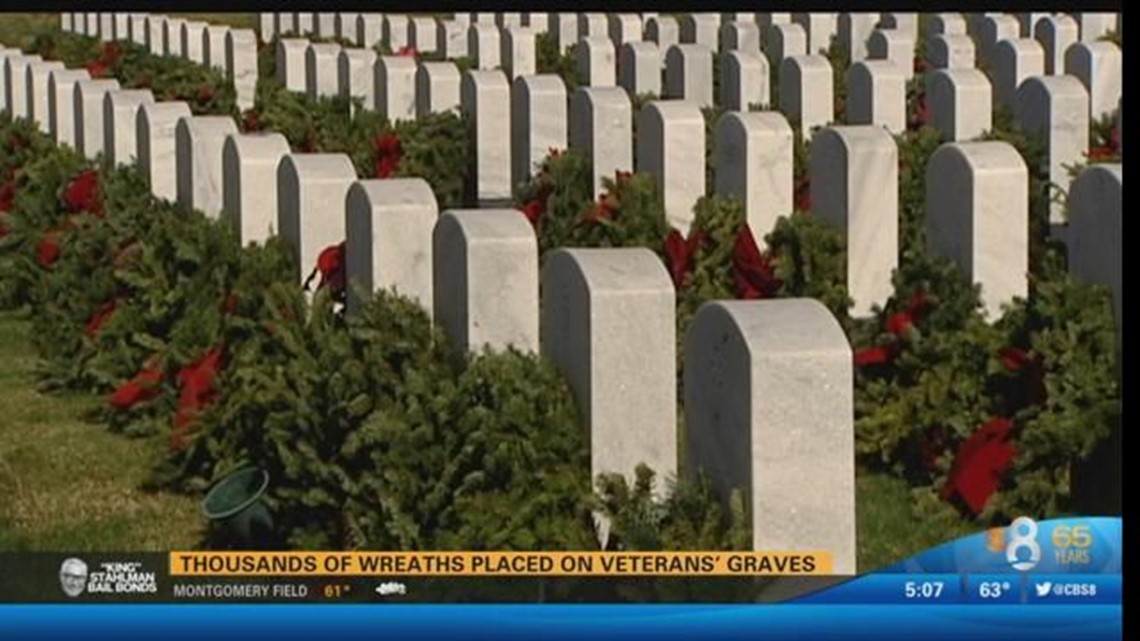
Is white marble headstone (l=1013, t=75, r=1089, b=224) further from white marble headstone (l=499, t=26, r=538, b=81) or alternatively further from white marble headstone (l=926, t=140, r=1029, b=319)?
white marble headstone (l=499, t=26, r=538, b=81)

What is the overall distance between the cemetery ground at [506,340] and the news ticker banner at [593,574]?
0.12 m

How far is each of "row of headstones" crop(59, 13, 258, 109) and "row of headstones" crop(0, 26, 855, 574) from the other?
7138 millimetres

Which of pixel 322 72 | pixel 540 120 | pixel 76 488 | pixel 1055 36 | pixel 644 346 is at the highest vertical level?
pixel 644 346

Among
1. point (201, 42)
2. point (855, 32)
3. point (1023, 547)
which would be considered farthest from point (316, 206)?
point (201, 42)

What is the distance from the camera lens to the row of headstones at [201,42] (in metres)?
15.5

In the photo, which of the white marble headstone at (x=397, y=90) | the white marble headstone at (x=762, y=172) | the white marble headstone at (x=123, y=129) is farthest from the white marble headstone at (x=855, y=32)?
the white marble headstone at (x=762, y=172)

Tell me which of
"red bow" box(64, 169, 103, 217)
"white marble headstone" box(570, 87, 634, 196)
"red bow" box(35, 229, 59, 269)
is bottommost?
"red bow" box(35, 229, 59, 269)

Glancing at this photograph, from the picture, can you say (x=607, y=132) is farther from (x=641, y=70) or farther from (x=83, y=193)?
(x=641, y=70)

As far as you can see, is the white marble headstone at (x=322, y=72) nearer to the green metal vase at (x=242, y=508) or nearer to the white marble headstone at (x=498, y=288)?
the green metal vase at (x=242, y=508)

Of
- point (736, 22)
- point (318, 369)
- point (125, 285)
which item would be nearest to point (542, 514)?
point (318, 369)

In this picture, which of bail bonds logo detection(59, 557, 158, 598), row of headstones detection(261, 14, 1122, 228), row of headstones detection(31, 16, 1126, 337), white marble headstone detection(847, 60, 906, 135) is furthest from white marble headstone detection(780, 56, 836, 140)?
bail bonds logo detection(59, 557, 158, 598)

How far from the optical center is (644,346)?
543 centimetres

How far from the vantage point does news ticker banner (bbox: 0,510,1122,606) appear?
4840mm

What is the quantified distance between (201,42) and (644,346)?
12092 millimetres
